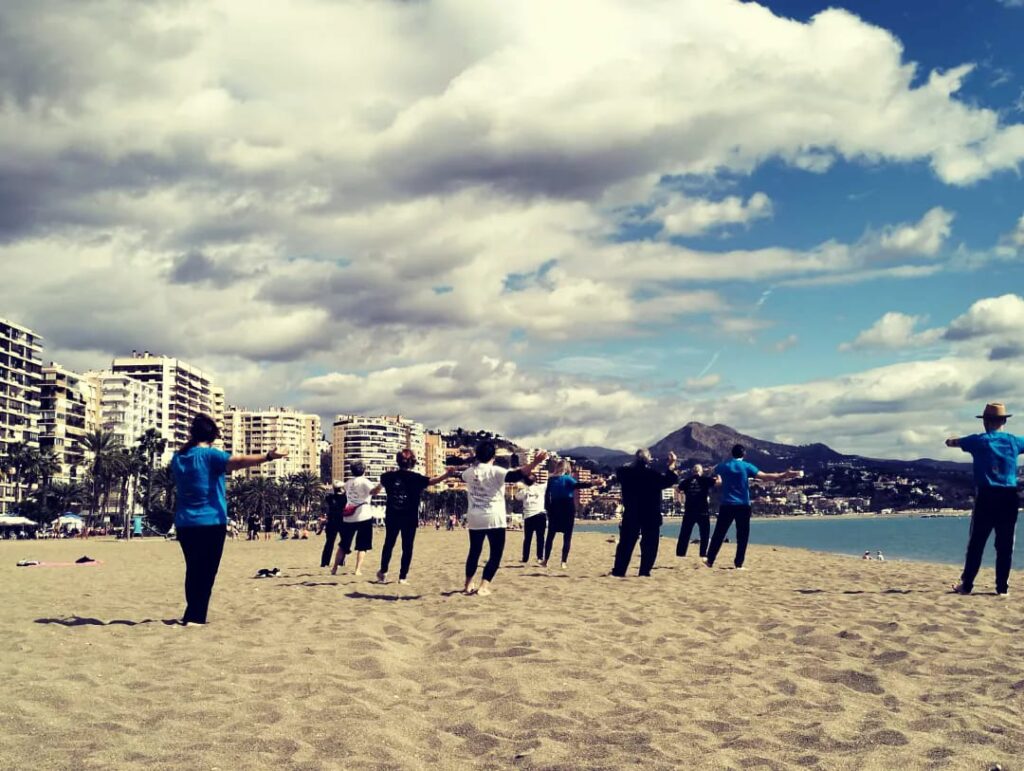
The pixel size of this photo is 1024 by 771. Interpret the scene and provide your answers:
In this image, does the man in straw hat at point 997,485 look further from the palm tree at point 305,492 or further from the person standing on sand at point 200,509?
the palm tree at point 305,492

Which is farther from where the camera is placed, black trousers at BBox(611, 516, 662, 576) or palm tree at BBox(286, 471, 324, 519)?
palm tree at BBox(286, 471, 324, 519)

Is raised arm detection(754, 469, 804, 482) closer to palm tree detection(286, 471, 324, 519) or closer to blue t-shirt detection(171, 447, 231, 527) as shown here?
blue t-shirt detection(171, 447, 231, 527)

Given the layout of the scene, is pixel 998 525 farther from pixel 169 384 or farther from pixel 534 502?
pixel 169 384

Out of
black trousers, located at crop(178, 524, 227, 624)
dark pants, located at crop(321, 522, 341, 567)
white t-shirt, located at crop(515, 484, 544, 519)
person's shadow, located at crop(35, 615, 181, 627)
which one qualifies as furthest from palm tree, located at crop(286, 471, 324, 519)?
black trousers, located at crop(178, 524, 227, 624)

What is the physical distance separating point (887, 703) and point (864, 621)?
110 inches

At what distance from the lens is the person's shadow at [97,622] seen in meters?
7.63

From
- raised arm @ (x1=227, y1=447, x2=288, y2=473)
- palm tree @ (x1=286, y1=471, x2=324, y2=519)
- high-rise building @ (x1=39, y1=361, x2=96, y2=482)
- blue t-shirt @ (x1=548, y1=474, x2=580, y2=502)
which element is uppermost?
high-rise building @ (x1=39, y1=361, x2=96, y2=482)

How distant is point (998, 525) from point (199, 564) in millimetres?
8450

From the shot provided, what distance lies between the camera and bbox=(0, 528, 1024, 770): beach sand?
3.96m

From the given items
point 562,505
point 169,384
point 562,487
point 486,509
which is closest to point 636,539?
point 562,505

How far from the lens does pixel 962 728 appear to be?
4223mm

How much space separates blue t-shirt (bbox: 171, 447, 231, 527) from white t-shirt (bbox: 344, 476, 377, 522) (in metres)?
5.43

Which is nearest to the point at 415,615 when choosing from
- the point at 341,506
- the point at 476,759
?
the point at 476,759

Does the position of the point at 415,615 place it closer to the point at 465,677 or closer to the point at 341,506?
the point at 465,677
